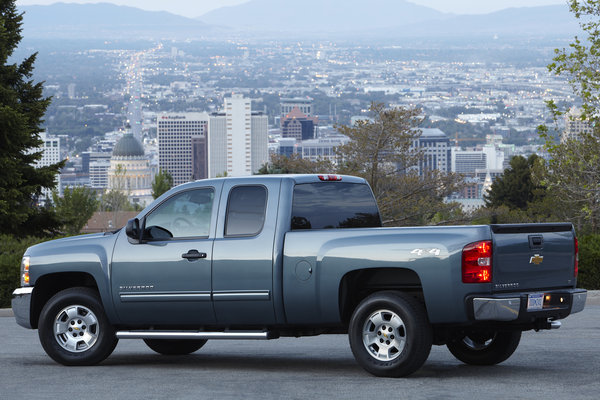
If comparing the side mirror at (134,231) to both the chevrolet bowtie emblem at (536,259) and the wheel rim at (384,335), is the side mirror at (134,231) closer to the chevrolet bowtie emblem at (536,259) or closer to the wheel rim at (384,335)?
the wheel rim at (384,335)

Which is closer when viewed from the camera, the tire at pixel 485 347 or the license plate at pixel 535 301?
the license plate at pixel 535 301

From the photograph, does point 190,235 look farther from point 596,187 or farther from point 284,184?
point 596,187

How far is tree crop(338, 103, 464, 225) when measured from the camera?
1515 inches

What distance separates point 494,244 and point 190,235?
10.0ft

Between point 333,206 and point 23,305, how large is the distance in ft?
11.0

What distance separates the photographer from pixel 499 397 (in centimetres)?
816

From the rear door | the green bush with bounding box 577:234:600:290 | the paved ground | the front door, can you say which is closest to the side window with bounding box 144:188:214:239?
the front door

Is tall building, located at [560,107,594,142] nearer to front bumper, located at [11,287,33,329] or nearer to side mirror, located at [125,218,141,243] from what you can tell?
side mirror, located at [125,218,141,243]

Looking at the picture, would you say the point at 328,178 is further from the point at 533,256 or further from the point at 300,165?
the point at 300,165

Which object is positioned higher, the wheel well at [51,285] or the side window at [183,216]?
the side window at [183,216]

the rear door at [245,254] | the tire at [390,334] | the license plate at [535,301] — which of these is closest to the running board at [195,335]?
the rear door at [245,254]

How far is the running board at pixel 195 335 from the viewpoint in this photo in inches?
384

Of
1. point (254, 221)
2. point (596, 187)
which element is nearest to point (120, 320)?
point (254, 221)

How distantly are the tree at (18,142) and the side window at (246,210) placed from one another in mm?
17337
